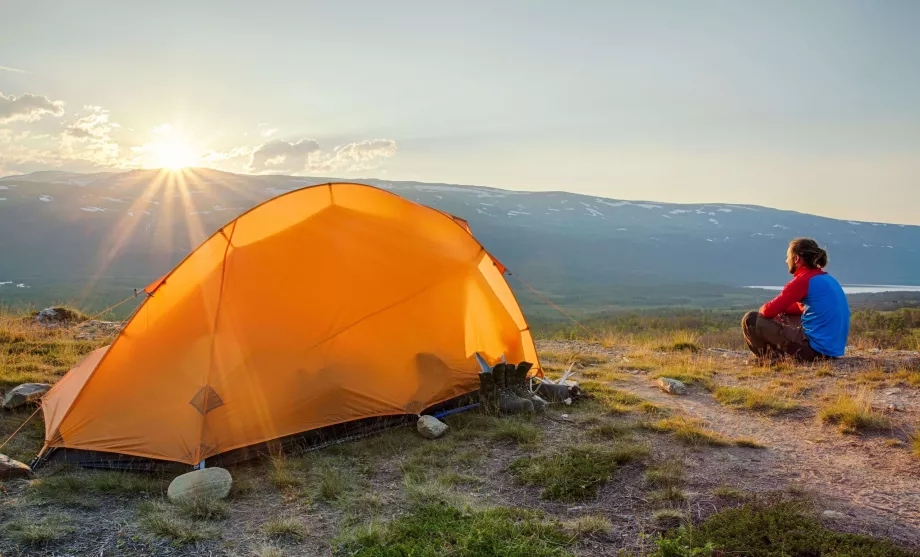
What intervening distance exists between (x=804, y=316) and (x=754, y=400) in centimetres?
255

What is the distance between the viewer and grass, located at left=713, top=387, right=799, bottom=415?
324 inches

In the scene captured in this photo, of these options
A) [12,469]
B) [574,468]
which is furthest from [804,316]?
[12,469]

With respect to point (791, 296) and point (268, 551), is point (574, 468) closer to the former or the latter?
point (268, 551)

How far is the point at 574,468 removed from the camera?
5.98 meters

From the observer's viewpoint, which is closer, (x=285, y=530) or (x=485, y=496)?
(x=285, y=530)

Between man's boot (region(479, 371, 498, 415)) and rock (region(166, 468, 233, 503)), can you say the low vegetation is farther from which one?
man's boot (region(479, 371, 498, 415))

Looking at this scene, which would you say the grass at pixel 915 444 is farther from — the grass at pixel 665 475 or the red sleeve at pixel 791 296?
the red sleeve at pixel 791 296

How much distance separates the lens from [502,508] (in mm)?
5160

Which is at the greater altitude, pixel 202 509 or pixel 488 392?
pixel 488 392

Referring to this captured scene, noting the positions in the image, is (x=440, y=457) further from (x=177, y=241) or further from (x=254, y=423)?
(x=177, y=241)

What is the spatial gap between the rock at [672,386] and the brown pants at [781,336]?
1.92m

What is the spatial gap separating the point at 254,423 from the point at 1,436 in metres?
3.22

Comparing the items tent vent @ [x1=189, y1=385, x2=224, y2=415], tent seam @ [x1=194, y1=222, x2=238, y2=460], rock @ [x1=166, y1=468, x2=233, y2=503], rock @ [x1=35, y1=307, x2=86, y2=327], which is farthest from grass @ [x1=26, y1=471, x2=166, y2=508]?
rock @ [x1=35, y1=307, x2=86, y2=327]

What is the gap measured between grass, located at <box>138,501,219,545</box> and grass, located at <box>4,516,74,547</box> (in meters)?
0.57
